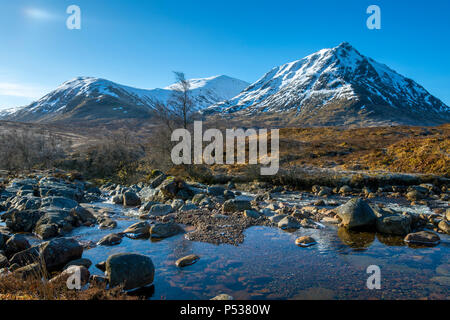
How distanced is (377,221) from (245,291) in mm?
8593

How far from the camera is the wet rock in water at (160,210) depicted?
1681 centimetres

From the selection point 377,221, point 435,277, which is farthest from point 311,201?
point 435,277

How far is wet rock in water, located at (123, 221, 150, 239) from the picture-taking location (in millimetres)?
12562

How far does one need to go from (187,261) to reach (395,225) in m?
9.65

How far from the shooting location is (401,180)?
79.7 feet

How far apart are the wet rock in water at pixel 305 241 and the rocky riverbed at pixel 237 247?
5 cm

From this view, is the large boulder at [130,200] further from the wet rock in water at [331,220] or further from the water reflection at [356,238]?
the water reflection at [356,238]

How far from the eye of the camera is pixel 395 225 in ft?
39.9

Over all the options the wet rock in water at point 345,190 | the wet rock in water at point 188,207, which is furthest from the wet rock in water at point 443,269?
the wet rock in water at point 345,190

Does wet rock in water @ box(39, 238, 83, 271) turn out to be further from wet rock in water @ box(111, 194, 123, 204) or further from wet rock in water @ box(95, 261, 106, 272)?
wet rock in water @ box(111, 194, 123, 204)

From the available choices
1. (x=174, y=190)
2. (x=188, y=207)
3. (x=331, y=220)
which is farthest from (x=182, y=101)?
(x=331, y=220)
